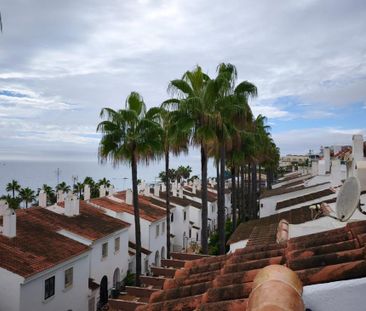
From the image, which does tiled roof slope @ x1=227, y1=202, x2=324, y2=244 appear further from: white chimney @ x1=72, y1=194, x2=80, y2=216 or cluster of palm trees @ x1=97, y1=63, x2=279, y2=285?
white chimney @ x1=72, y1=194, x2=80, y2=216

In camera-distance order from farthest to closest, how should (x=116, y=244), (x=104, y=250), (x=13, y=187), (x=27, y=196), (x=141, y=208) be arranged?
(x=13, y=187), (x=27, y=196), (x=141, y=208), (x=116, y=244), (x=104, y=250)

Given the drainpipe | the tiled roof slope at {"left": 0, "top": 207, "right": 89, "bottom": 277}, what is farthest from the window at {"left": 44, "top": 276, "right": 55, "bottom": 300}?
the drainpipe

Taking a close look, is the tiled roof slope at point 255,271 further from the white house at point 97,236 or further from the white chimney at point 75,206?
the white chimney at point 75,206

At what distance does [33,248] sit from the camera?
2173 cm

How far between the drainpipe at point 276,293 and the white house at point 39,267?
1768cm

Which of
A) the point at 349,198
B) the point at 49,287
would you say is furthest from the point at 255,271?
the point at 49,287

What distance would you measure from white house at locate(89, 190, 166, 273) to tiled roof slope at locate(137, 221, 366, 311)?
31.7 metres

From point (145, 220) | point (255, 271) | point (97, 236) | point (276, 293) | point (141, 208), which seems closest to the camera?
point (276, 293)

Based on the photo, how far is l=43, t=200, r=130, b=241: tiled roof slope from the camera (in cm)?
2739

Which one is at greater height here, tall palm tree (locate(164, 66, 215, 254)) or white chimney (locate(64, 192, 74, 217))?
tall palm tree (locate(164, 66, 215, 254))

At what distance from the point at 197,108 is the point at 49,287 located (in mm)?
12562

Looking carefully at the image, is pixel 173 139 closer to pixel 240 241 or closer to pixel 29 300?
pixel 240 241

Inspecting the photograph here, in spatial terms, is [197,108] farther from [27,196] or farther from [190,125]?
[27,196]

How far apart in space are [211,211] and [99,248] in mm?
38873
